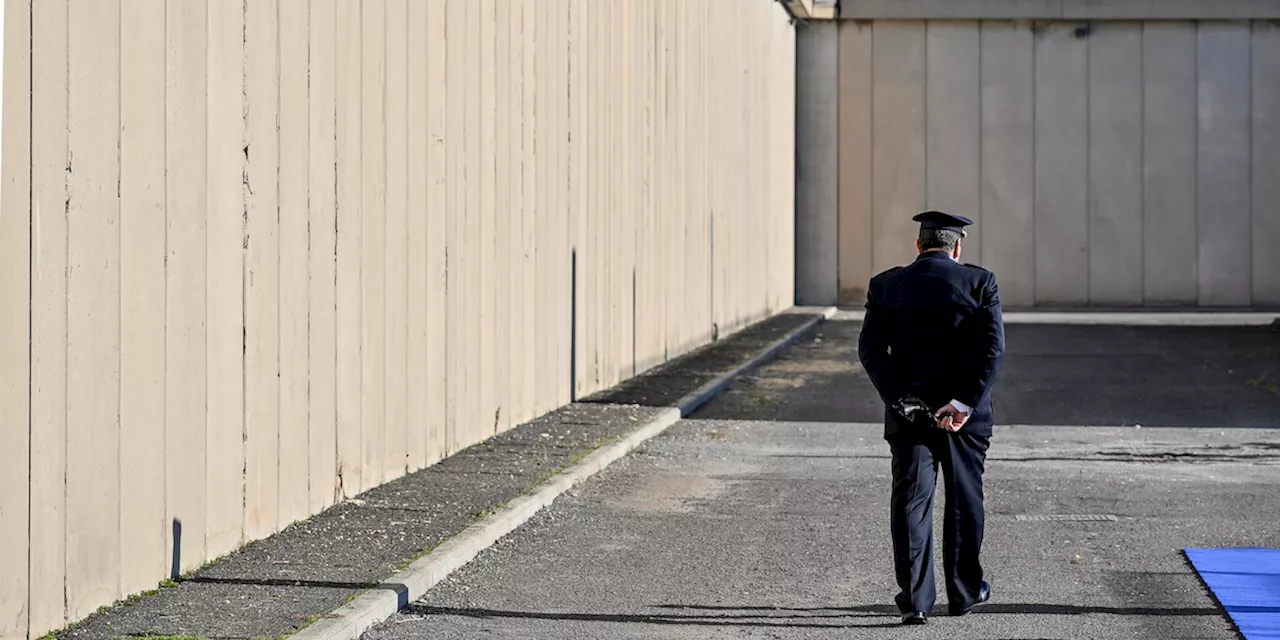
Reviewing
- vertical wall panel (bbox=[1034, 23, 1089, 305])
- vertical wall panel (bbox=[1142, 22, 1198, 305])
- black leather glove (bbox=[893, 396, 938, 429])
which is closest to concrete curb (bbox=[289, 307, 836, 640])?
black leather glove (bbox=[893, 396, 938, 429])

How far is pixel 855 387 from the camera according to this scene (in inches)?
750

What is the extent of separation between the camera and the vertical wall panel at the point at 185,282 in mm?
7520

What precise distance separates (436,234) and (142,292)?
4504 millimetres

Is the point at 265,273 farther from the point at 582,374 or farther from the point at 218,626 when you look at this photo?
the point at 582,374

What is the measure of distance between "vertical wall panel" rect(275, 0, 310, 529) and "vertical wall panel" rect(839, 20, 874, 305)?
93.1ft

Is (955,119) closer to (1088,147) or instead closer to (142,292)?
(1088,147)

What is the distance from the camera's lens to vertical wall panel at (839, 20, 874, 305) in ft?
121

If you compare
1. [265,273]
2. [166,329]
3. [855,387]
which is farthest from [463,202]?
A: [855,387]

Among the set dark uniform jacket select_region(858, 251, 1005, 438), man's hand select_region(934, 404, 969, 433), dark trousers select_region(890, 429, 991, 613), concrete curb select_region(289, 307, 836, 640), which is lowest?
concrete curb select_region(289, 307, 836, 640)

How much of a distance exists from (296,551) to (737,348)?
51.3 ft

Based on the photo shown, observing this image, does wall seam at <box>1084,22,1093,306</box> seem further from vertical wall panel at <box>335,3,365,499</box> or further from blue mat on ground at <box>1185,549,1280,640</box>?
vertical wall panel at <box>335,3,365,499</box>

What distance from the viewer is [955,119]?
120ft

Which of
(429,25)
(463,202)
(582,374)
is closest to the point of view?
(429,25)

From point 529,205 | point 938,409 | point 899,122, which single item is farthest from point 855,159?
point 938,409
